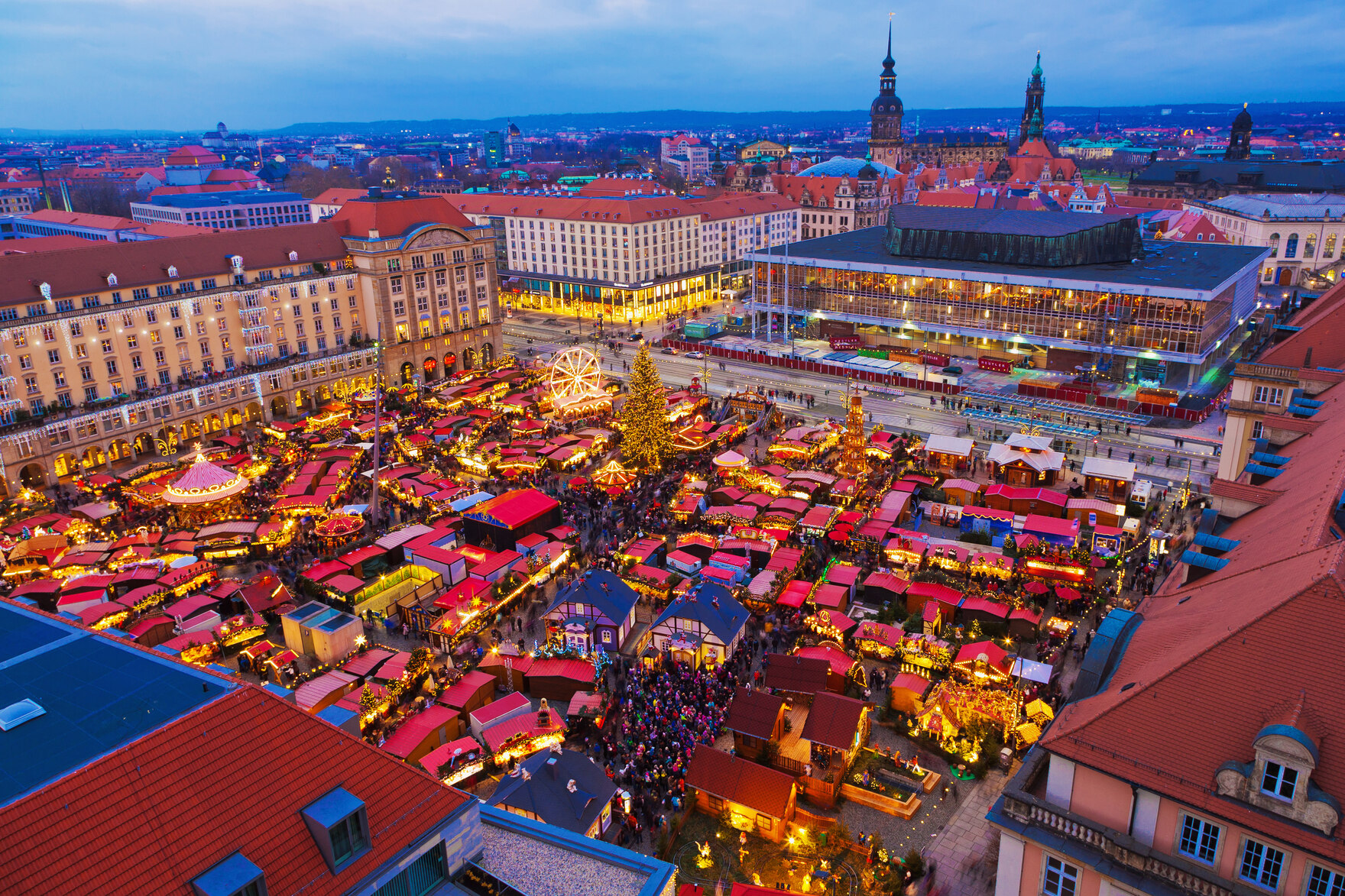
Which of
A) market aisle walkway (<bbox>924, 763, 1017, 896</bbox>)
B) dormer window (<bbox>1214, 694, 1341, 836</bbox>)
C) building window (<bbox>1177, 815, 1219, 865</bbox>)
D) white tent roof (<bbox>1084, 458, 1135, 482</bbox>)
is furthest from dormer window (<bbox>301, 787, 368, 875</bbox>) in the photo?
white tent roof (<bbox>1084, 458, 1135, 482</bbox>)

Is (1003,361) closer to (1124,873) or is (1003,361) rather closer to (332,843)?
(1124,873)

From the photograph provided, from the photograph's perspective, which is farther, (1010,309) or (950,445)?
(1010,309)

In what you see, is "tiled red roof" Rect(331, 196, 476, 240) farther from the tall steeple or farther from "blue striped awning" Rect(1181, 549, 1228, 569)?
the tall steeple

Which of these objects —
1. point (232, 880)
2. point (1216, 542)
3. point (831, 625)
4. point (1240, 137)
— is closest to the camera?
point (232, 880)

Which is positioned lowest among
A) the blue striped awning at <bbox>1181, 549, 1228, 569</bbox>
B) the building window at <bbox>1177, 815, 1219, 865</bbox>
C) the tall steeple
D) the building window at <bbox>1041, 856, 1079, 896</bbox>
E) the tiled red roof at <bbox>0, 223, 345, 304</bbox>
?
the building window at <bbox>1041, 856, 1079, 896</bbox>

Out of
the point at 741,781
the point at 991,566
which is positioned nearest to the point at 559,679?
the point at 741,781

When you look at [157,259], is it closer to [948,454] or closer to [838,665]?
[838,665]

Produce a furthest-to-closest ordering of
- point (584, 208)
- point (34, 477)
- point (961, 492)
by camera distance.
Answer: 1. point (584, 208)
2. point (34, 477)
3. point (961, 492)
